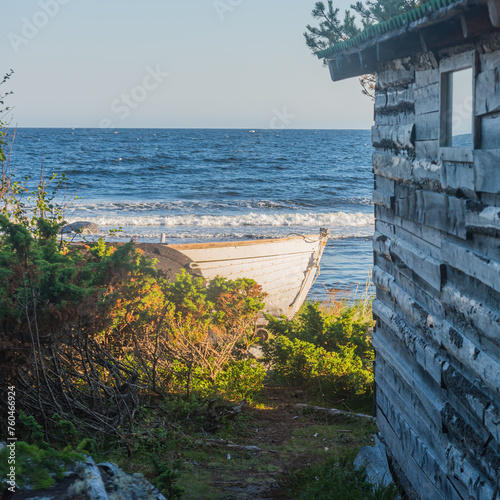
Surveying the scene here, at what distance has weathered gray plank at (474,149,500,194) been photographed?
116 inches

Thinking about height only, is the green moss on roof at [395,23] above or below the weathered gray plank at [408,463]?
above

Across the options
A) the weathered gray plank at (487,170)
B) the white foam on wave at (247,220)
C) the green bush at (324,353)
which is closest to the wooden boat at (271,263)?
the green bush at (324,353)

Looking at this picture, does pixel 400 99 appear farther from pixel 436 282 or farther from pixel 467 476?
pixel 467 476

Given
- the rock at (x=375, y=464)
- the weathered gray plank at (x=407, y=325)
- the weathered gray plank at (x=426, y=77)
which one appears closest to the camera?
the weathered gray plank at (x=426, y=77)

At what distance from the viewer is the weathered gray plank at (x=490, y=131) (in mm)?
2975

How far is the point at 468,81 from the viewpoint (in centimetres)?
340

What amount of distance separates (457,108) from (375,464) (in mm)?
3300

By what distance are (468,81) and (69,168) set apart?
47.3 m

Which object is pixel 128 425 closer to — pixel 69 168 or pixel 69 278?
pixel 69 278

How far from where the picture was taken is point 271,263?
13.1 meters

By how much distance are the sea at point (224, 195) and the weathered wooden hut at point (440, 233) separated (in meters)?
7.50

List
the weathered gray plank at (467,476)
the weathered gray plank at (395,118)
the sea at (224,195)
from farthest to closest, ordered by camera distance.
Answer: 1. the sea at (224,195)
2. the weathered gray plank at (395,118)
3. the weathered gray plank at (467,476)

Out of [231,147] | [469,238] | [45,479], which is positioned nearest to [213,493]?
[45,479]

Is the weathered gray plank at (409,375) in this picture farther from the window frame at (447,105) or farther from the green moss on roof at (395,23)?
the green moss on roof at (395,23)
